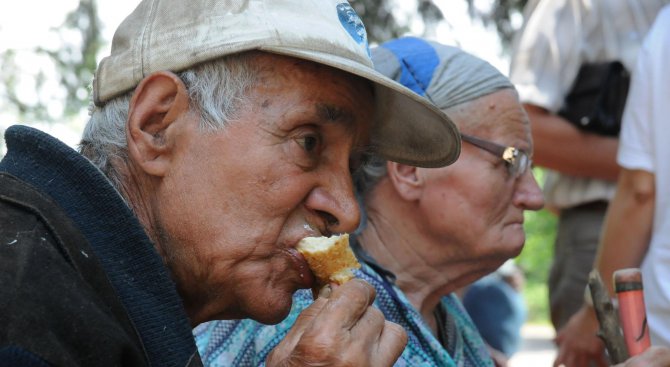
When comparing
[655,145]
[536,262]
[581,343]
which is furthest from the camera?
[536,262]

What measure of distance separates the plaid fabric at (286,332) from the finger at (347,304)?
0.72 meters

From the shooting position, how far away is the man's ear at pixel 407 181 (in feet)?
12.0

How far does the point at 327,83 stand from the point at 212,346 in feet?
3.62

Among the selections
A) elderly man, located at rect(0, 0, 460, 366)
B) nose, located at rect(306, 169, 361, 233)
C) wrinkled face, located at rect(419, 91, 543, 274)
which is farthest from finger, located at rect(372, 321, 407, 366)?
wrinkled face, located at rect(419, 91, 543, 274)

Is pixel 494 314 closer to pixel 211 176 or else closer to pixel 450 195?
pixel 450 195

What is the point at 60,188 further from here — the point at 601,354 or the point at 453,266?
the point at 601,354

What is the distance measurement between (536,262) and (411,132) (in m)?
35.5

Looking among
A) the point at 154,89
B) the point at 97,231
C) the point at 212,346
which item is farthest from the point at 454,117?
the point at 97,231

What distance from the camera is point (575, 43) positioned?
4.94 metres

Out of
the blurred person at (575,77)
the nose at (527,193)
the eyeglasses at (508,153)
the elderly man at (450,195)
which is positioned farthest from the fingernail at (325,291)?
the blurred person at (575,77)

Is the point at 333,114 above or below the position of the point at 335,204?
above

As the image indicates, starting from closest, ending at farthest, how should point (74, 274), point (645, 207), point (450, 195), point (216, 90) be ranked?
point (74, 274) → point (216, 90) → point (450, 195) → point (645, 207)

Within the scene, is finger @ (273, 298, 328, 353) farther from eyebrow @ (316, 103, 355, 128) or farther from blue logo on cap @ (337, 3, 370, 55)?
blue logo on cap @ (337, 3, 370, 55)

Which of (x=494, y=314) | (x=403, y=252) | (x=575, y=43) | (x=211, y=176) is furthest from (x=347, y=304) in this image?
(x=494, y=314)
